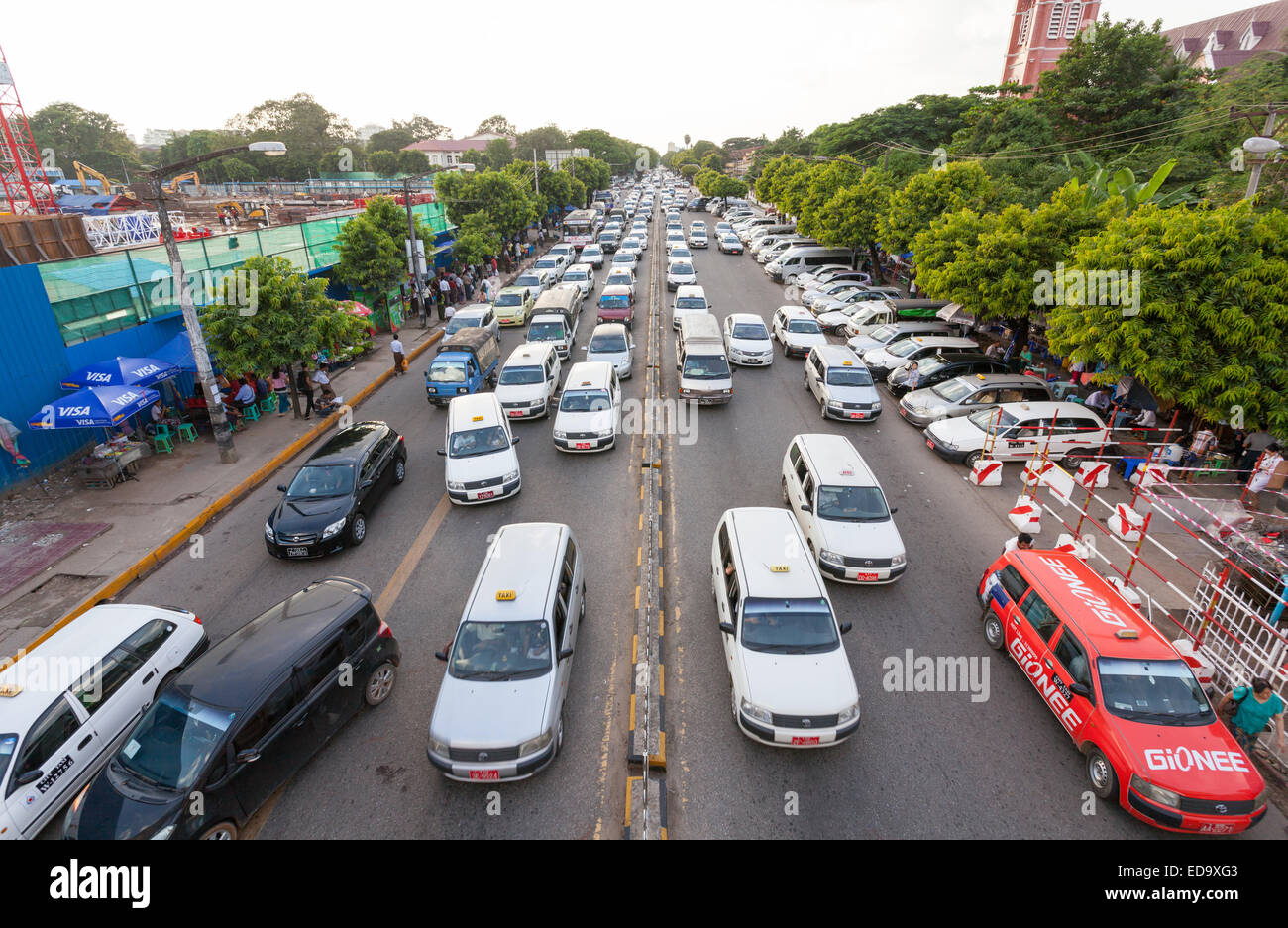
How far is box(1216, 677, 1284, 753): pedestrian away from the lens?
7641 millimetres

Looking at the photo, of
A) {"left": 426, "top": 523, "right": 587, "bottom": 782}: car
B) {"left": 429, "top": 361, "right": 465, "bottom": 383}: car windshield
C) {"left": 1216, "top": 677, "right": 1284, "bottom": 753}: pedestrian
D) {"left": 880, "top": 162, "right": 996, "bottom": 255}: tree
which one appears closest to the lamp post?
{"left": 429, "top": 361, "right": 465, "bottom": 383}: car windshield

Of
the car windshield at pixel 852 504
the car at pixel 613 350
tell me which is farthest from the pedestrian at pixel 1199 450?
the car at pixel 613 350

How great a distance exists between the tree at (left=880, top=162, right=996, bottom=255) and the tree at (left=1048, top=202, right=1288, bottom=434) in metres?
12.9

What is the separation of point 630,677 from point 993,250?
17008 mm

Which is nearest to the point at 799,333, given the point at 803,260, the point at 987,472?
the point at 987,472

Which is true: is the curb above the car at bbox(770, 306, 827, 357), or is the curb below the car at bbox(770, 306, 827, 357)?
below

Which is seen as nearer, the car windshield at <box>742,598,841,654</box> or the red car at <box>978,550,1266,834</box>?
the red car at <box>978,550,1266,834</box>

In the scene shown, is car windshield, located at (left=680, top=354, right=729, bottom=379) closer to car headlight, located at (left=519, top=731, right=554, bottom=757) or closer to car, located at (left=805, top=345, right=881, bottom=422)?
car, located at (left=805, top=345, right=881, bottom=422)

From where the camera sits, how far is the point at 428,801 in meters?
7.24

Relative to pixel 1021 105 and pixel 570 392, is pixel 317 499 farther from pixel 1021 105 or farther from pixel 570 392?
pixel 1021 105

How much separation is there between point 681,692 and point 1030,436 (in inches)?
485

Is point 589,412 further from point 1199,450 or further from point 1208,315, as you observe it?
point 1199,450

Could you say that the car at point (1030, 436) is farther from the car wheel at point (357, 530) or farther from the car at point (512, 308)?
the car at point (512, 308)

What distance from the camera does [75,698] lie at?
7344mm
